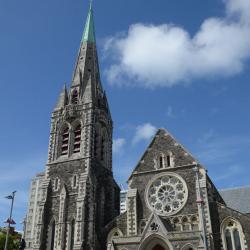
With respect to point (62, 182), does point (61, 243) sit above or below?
below

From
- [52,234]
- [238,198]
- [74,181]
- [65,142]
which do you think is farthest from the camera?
[65,142]

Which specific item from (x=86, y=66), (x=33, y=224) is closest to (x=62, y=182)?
(x=86, y=66)

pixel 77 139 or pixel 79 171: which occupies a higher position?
pixel 77 139

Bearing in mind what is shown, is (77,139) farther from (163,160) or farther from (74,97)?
(163,160)

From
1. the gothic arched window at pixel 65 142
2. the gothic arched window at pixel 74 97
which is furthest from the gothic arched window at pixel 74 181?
the gothic arched window at pixel 74 97

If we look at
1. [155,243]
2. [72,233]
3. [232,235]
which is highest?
[72,233]

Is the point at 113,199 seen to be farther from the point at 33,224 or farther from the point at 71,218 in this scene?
the point at 33,224

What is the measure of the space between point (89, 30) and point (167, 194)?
26278 millimetres

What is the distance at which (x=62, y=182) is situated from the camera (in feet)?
112

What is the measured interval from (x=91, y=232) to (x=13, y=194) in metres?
7.48

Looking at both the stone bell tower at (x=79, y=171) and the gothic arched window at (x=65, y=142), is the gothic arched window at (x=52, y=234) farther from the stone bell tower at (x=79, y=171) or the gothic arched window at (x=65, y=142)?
the gothic arched window at (x=65, y=142)

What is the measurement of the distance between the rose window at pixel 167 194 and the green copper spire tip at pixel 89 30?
23025mm

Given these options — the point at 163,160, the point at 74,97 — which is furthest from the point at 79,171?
the point at 74,97

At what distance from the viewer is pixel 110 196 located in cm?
3581
